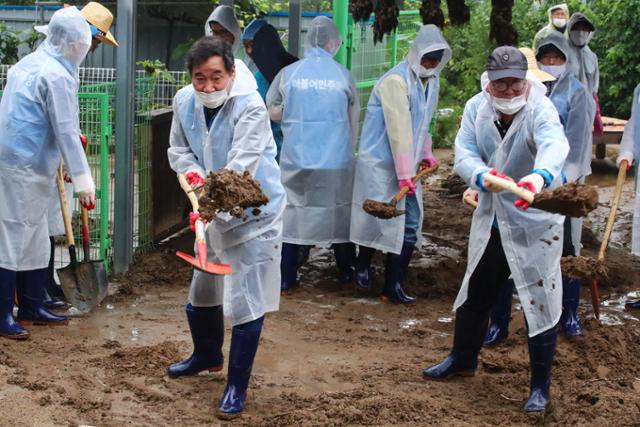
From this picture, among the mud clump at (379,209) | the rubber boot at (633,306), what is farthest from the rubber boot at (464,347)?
the rubber boot at (633,306)

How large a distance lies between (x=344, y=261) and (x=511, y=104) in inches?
126

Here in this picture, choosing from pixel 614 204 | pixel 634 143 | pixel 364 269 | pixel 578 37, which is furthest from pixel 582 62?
pixel 364 269

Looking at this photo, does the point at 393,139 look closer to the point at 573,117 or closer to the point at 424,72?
the point at 424,72

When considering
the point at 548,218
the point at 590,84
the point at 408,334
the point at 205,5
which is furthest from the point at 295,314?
the point at 205,5

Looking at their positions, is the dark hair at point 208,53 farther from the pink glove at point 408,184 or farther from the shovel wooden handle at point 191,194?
the pink glove at point 408,184

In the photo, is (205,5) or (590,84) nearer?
(590,84)

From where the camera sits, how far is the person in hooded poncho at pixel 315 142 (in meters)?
7.86

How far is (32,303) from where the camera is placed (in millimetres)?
6785

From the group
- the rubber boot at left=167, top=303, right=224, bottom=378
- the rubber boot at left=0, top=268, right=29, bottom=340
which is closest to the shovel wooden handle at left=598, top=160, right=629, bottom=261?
the rubber boot at left=167, top=303, right=224, bottom=378

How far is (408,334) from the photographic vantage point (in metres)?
7.02

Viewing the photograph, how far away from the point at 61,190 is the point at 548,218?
125 inches

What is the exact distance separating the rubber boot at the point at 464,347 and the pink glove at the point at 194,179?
1.56 m

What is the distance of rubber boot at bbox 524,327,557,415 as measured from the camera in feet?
17.5

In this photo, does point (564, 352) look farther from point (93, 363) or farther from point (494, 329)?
point (93, 363)
